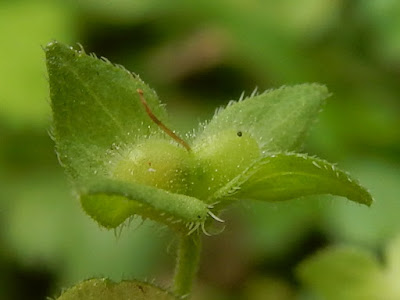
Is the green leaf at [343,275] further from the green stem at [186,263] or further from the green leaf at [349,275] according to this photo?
the green stem at [186,263]

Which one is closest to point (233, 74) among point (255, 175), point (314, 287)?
point (314, 287)

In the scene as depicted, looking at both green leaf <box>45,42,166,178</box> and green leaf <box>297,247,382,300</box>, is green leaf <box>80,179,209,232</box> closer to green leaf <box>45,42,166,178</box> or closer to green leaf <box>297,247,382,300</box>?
green leaf <box>45,42,166,178</box>

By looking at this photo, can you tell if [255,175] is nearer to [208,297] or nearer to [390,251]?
[390,251]

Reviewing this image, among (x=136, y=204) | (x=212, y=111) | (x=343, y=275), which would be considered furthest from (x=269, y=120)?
(x=212, y=111)

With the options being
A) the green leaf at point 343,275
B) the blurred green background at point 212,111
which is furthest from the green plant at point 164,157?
the blurred green background at point 212,111

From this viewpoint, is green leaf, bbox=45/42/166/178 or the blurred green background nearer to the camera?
green leaf, bbox=45/42/166/178

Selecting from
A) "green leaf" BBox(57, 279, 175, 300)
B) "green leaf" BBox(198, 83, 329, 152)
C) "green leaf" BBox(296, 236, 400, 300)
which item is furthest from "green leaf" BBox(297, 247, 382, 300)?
"green leaf" BBox(57, 279, 175, 300)
